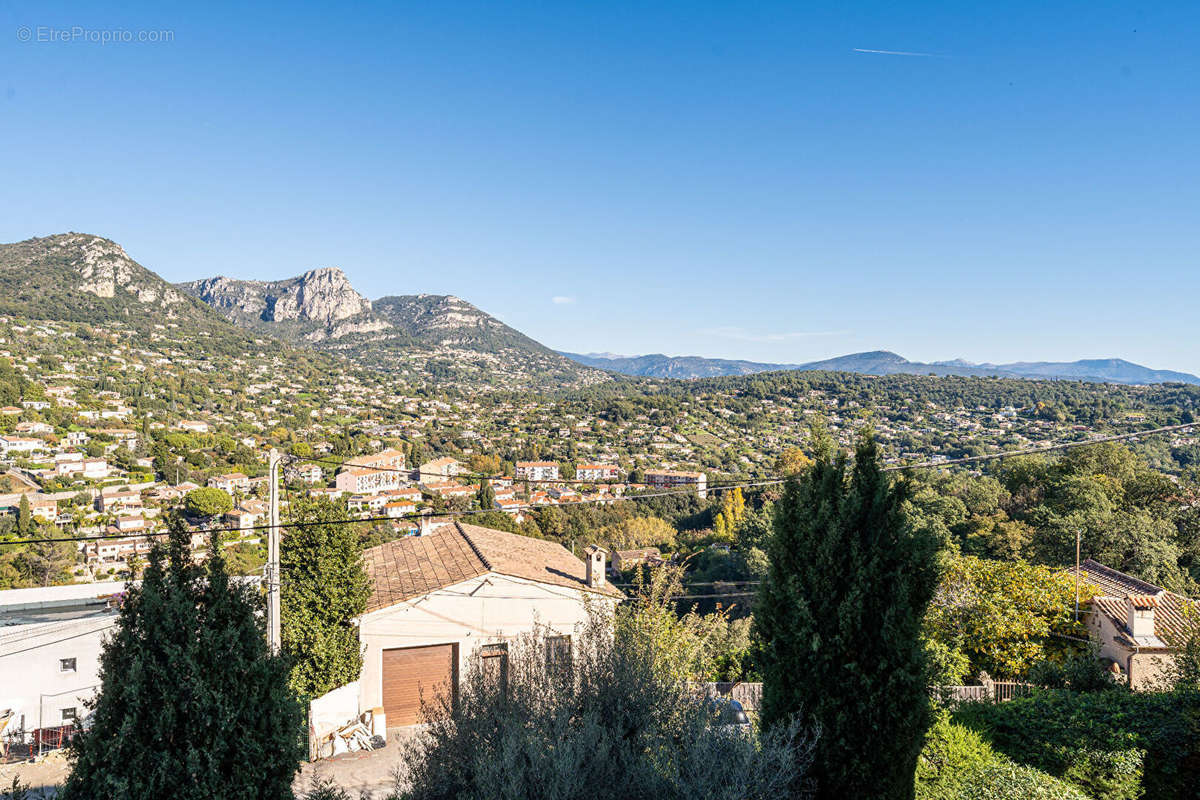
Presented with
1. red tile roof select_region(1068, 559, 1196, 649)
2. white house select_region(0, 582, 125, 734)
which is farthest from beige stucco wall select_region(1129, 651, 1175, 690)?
white house select_region(0, 582, 125, 734)

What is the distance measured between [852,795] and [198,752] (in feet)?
13.4

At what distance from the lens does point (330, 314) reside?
164 m

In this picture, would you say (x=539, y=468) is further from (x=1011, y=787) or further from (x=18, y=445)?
(x=1011, y=787)

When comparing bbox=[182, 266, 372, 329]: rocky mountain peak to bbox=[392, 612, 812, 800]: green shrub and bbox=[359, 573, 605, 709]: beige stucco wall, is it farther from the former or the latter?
bbox=[392, 612, 812, 800]: green shrub

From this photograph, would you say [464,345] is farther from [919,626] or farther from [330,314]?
[919,626]

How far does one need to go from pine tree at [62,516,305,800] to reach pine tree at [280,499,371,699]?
23.8 feet

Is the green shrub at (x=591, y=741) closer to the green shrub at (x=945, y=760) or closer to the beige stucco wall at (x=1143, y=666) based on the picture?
the green shrub at (x=945, y=760)

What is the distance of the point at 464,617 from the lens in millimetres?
12445

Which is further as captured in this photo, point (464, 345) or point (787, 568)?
point (464, 345)

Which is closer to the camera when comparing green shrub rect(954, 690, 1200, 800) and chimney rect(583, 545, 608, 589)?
green shrub rect(954, 690, 1200, 800)

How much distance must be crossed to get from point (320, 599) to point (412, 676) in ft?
8.94

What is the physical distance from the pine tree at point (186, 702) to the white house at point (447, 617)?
7.77 metres

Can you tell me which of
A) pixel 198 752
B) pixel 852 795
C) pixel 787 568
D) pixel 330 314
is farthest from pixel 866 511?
pixel 330 314

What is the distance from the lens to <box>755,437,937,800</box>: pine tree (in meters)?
4.39
